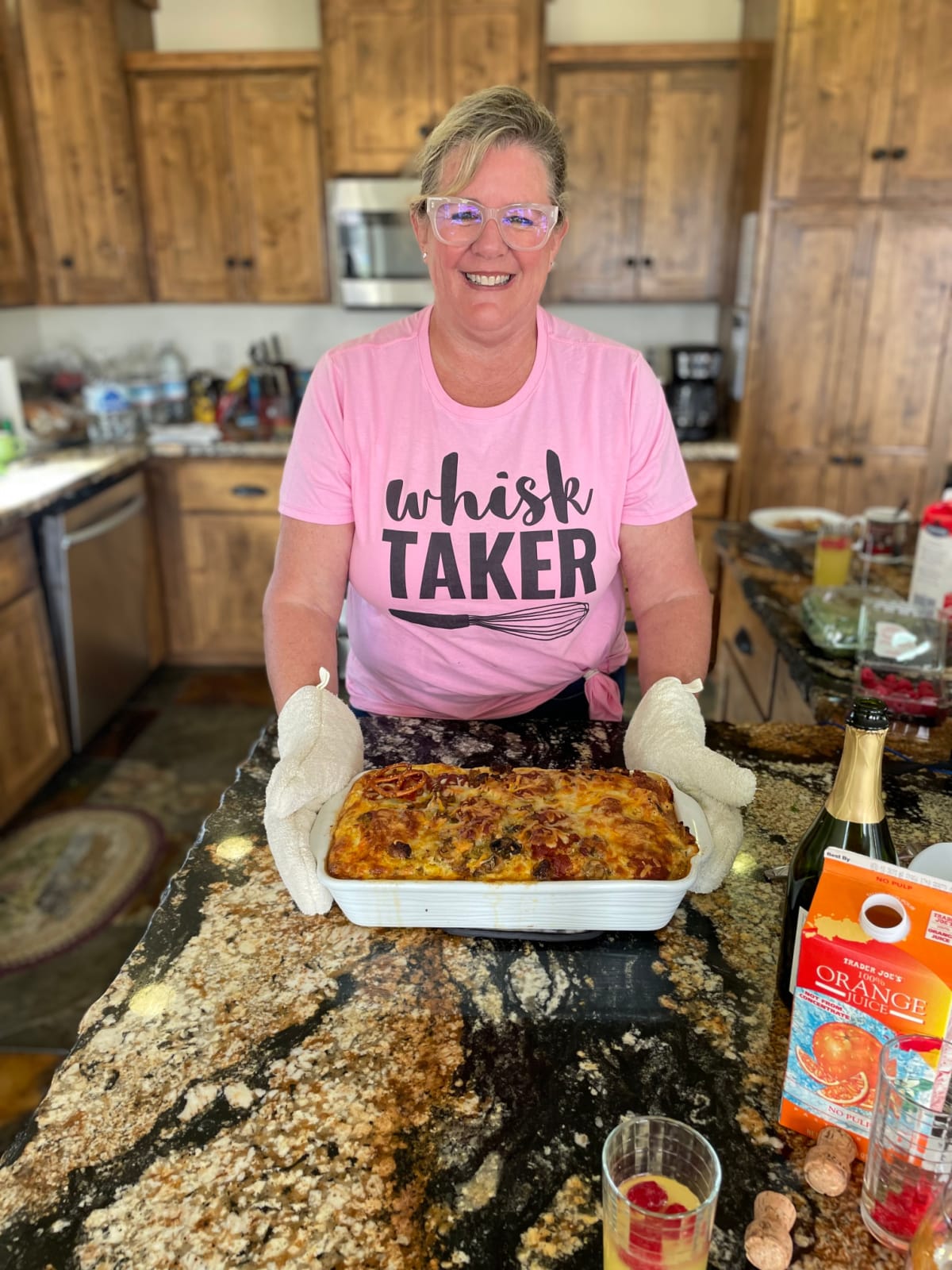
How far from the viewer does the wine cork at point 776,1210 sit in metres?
0.64

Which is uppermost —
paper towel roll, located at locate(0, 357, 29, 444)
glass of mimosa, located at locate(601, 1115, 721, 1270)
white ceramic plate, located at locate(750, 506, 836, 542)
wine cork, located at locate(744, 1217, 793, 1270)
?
paper towel roll, located at locate(0, 357, 29, 444)

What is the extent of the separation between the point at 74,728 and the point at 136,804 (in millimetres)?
466

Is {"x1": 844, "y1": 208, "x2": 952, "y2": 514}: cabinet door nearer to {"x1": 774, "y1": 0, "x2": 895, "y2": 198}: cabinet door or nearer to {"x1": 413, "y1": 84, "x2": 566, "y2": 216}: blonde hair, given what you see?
{"x1": 774, "y1": 0, "x2": 895, "y2": 198}: cabinet door

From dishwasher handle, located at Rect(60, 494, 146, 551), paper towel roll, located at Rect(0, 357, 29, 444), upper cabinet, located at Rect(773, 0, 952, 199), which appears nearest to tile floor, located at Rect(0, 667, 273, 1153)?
dishwasher handle, located at Rect(60, 494, 146, 551)

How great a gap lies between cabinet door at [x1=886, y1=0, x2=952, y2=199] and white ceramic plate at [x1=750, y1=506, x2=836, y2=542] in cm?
156

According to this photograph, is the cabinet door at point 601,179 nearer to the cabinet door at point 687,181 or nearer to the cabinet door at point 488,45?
the cabinet door at point 687,181

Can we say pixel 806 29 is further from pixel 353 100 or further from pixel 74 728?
pixel 74 728

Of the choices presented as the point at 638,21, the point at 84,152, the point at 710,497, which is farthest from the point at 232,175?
the point at 710,497

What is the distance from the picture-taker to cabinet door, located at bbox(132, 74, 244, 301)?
148 inches

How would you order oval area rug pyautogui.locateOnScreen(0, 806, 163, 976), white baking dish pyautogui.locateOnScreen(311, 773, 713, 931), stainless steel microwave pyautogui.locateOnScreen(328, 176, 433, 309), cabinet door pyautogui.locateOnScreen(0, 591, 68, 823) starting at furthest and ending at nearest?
stainless steel microwave pyautogui.locateOnScreen(328, 176, 433, 309) → cabinet door pyautogui.locateOnScreen(0, 591, 68, 823) → oval area rug pyautogui.locateOnScreen(0, 806, 163, 976) → white baking dish pyautogui.locateOnScreen(311, 773, 713, 931)

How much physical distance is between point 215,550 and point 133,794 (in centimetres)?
123

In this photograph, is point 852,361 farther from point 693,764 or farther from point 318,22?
point 693,764

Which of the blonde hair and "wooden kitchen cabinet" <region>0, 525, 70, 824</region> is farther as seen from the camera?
"wooden kitchen cabinet" <region>0, 525, 70, 824</region>

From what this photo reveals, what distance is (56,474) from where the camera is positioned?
10.7 ft
